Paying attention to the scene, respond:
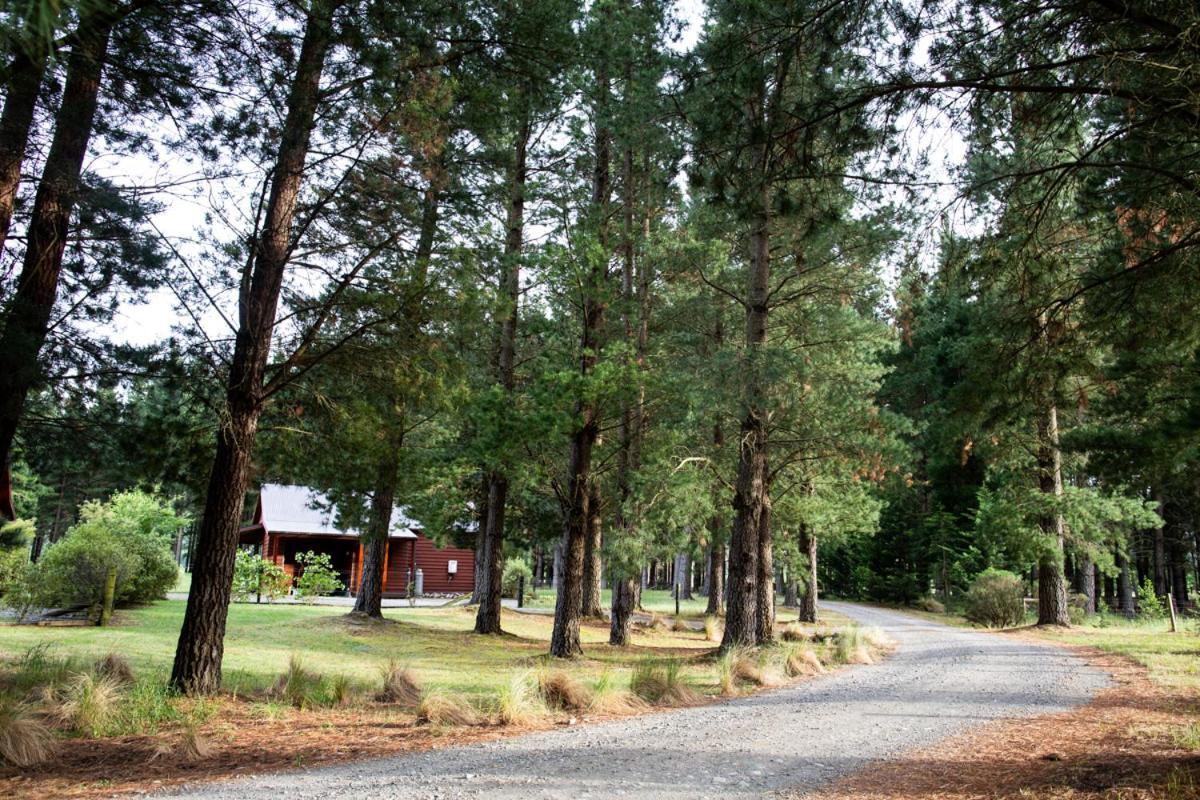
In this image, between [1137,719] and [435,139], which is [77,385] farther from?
[1137,719]

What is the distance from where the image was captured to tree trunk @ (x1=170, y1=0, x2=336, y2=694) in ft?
25.1

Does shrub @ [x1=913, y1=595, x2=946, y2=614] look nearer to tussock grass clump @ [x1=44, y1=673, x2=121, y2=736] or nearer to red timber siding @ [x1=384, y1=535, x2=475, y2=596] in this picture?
red timber siding @ [x1=384, y1=535, x2=475, y2=596]

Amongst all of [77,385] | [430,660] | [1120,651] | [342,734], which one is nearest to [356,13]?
[77,385]

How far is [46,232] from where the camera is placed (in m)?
7.04

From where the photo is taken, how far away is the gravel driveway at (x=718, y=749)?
4820 millimetres

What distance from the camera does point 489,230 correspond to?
35.7ft

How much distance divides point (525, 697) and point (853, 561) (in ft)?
123

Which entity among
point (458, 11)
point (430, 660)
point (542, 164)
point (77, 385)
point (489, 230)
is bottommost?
point (430, 660)

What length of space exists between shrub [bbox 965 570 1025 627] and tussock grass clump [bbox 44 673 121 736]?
2417cm

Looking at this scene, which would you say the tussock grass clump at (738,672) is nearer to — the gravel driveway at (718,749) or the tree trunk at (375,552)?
the gravel driveway at (718,749)

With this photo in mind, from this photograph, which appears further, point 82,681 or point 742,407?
point 742,407

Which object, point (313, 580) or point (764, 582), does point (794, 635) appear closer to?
point (764, 582)

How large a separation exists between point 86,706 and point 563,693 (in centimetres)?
422

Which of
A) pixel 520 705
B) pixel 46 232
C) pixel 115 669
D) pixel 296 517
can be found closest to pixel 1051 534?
pixel 520 705
